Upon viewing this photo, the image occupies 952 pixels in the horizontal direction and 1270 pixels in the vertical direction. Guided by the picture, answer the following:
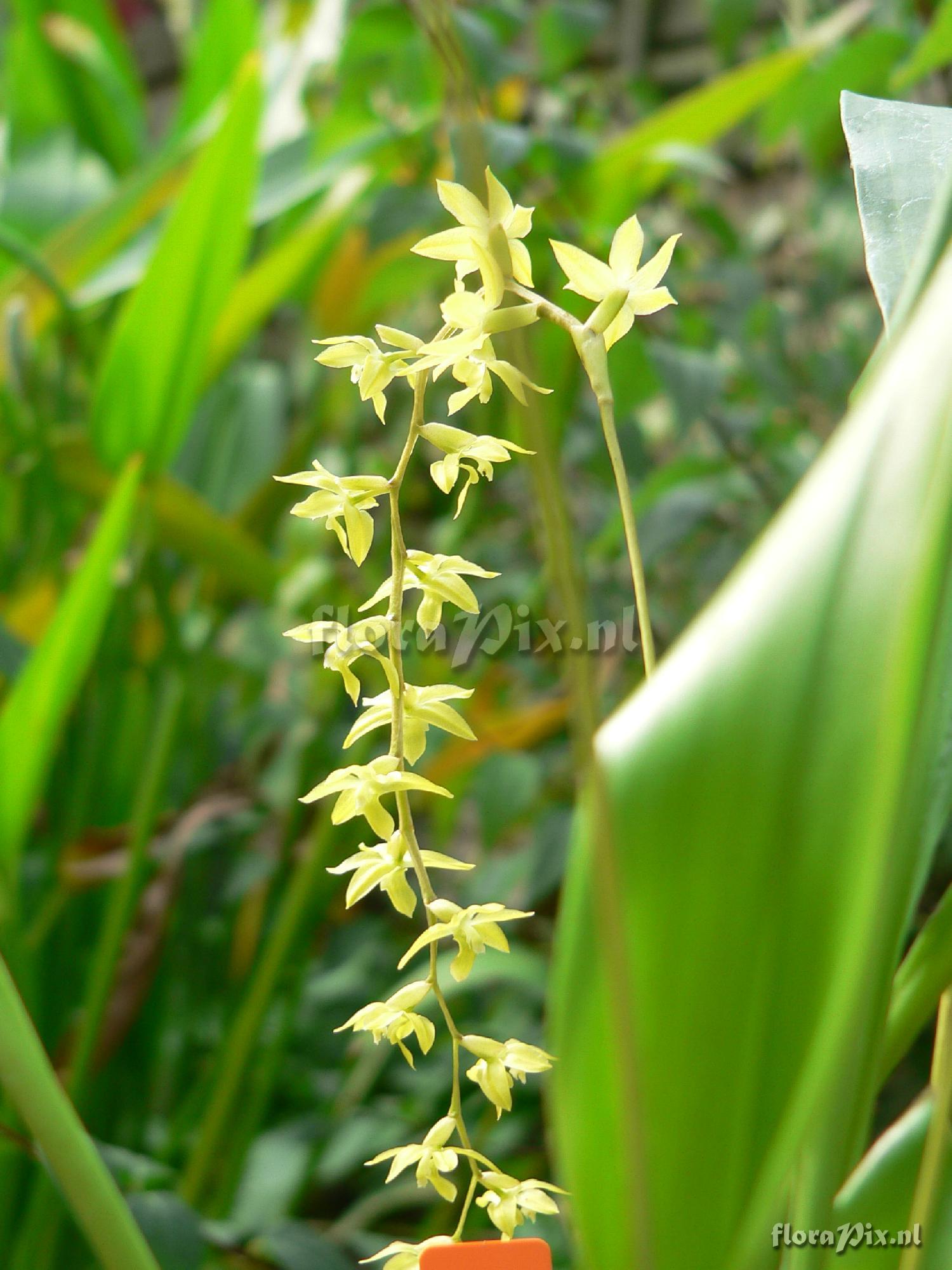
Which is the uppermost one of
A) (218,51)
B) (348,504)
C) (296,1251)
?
(218,51)

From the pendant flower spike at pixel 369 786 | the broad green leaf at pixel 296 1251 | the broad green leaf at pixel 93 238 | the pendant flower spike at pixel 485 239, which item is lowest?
the broad green leaf at pixel 296 1251

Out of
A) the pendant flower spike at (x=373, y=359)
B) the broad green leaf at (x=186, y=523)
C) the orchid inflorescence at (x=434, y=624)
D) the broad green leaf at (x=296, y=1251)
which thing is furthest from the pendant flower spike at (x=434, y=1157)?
the broad green leaf at (x=186, y=523)

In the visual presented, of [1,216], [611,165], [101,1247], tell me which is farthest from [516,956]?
[1,216]

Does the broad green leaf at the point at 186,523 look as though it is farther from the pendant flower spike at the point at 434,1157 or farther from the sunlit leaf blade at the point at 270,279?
the pendant flower spike at the point at 434,1157

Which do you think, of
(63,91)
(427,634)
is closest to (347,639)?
(427,634)

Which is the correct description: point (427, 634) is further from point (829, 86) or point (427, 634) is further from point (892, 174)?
point (829, 86)
